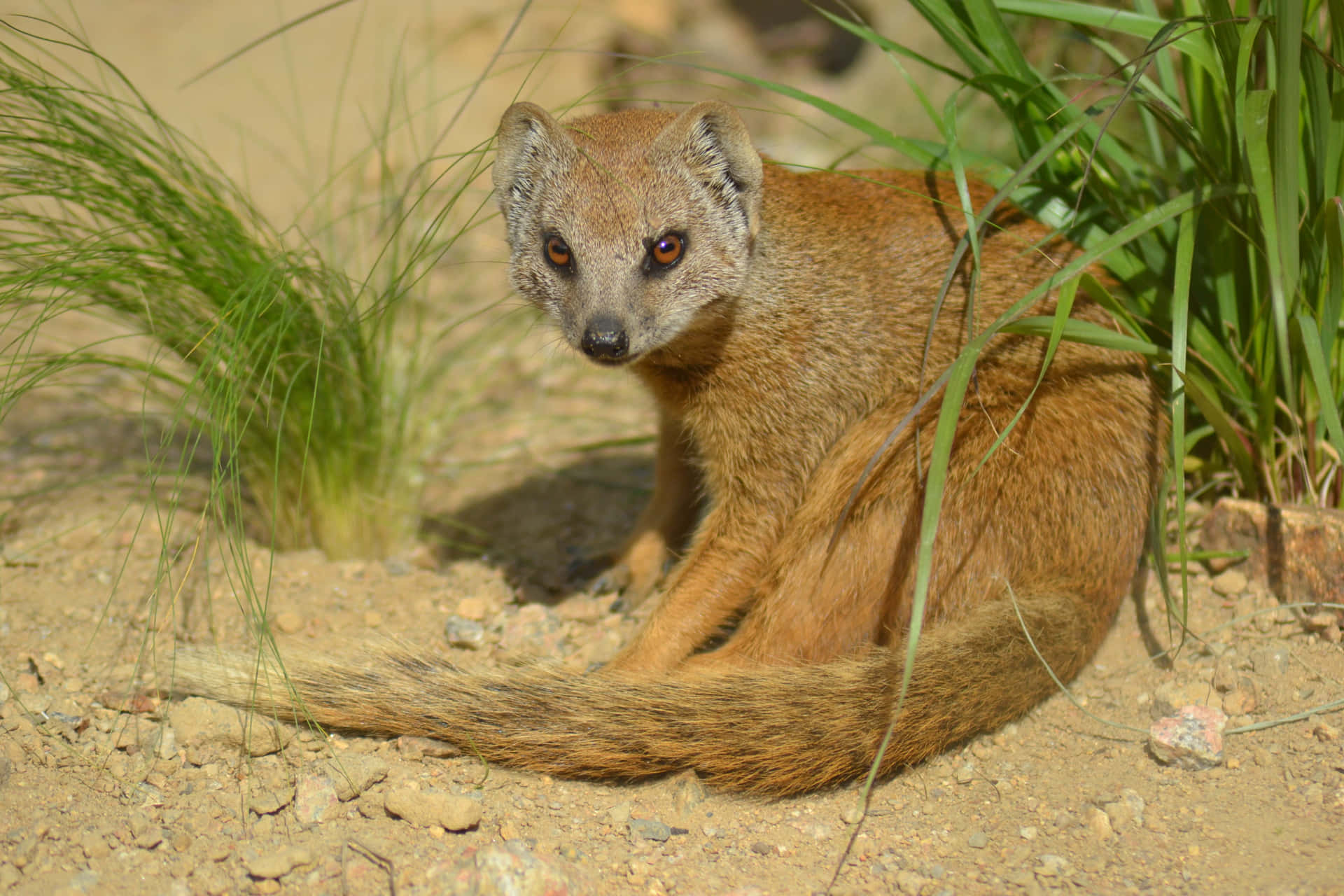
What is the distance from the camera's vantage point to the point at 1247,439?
2.93 meters

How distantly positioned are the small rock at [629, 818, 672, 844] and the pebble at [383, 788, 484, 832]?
0.34 meters

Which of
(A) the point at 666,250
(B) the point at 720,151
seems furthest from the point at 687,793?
(B) the point at 720,151

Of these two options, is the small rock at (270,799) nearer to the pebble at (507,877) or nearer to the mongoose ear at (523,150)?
the pebble at (507,877)

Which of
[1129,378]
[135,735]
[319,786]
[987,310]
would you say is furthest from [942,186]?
[135,735]

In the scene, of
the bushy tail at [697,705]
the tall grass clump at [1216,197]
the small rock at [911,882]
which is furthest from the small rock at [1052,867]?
the tall grass clump at [1216,197]

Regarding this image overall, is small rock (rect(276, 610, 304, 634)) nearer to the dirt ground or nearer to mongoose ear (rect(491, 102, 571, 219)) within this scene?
the dirt ground

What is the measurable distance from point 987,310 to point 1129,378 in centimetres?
42

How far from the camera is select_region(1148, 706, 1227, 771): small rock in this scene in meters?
2.32

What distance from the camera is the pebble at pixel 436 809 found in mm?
2191

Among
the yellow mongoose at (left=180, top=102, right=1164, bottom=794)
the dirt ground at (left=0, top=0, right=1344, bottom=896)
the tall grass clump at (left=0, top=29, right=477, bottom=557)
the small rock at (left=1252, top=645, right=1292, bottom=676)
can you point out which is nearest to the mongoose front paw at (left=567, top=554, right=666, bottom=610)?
the dirt ground at (left=0, top=0, right=1344, bottom=896)

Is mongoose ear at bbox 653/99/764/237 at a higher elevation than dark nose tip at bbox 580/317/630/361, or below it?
higher

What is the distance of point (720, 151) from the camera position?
2.68 m

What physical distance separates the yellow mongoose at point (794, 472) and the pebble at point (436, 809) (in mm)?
206

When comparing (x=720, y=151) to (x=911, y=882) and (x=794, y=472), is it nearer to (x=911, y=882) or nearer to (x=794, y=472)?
(x=794, y=472)
